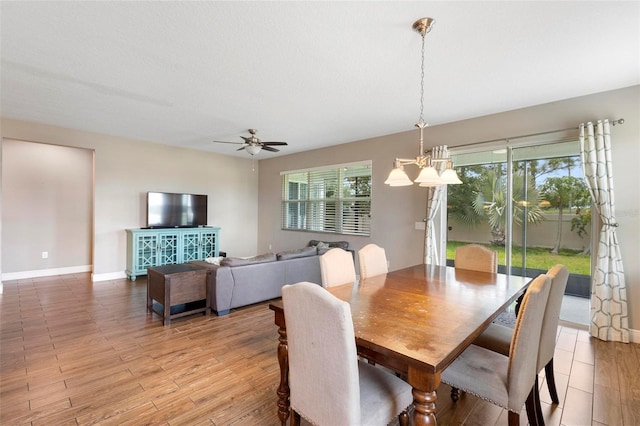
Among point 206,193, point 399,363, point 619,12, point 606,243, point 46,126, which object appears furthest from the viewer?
point 206,193

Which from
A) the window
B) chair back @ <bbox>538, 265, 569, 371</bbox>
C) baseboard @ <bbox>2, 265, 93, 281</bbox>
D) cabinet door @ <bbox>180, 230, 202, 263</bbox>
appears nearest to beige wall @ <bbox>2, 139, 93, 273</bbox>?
baseboard @ <bbox>2, 265, 93, 281</bbox>

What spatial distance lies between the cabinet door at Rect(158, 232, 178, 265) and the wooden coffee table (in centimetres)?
205

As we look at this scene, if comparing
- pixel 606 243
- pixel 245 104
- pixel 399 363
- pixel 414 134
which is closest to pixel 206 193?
pixel 245 104

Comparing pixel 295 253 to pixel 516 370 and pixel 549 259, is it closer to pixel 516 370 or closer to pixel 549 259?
pixel 516 370

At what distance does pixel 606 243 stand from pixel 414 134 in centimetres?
272

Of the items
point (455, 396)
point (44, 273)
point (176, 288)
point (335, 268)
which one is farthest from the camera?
point (44, 273)

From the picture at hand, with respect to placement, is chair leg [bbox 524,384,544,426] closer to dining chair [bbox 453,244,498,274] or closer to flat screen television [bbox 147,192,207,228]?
dining chair [bbox 453,244,498,274]

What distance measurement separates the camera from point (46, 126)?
4.71 meters

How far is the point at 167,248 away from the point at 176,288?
8.65 feet

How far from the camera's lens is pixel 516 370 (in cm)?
143

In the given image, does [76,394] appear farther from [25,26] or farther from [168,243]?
[168,243]

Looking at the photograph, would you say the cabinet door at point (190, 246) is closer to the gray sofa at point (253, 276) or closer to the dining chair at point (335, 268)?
the gray sofa at point (253, 276)

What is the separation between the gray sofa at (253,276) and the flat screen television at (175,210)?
234 cm

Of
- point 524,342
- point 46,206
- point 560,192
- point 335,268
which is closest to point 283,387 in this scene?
point 335,268
